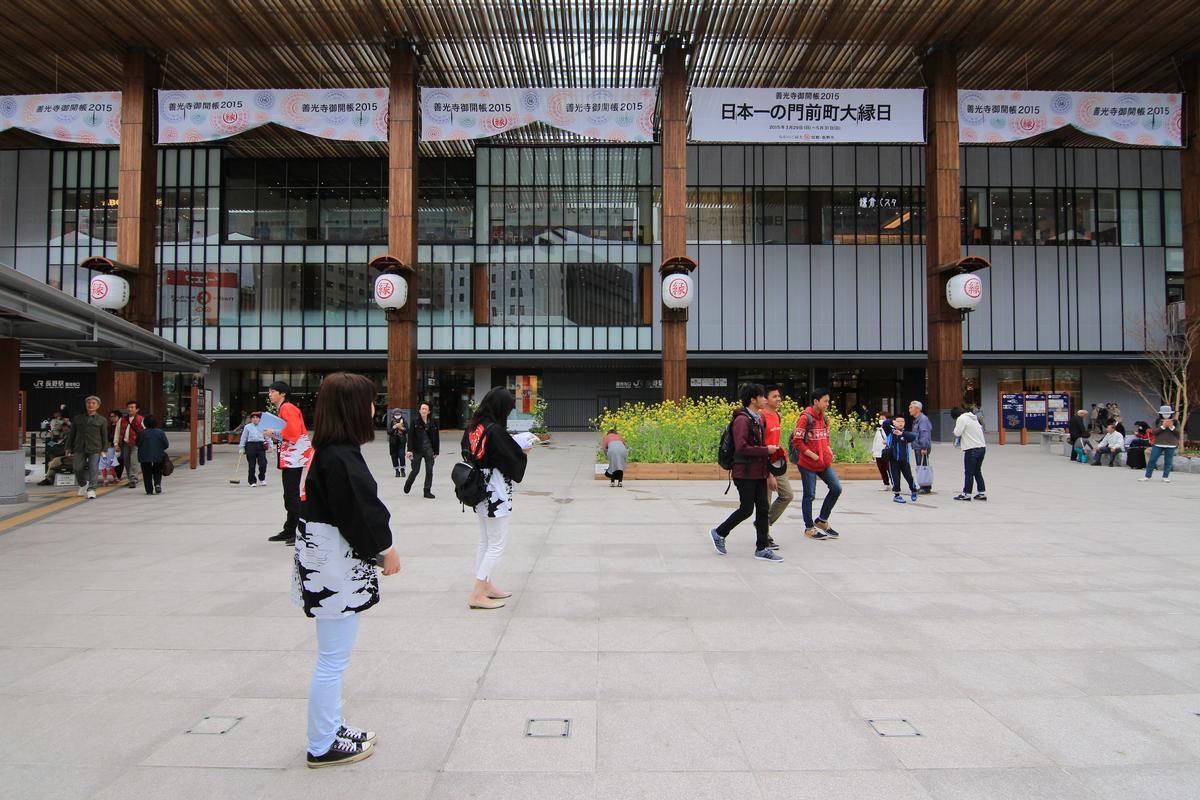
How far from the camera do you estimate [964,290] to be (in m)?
24.8

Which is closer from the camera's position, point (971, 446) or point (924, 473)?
point (971, 446)

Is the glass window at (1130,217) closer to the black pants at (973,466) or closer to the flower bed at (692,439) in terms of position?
the flower bed at (692,439)

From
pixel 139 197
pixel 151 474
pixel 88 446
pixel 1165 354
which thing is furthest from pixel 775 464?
pixel 1165 354

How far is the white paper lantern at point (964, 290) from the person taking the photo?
976 inches

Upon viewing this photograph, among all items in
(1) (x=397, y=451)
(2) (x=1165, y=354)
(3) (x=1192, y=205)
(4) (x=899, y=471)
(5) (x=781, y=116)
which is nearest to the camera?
(4) (x=899, y=471)

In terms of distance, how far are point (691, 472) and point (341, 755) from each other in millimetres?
11989

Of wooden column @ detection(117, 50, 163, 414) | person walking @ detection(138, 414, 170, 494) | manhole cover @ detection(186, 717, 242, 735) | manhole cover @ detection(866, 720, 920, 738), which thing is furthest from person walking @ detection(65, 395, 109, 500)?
manhole cover @ detection(866, 720, 920, 738)

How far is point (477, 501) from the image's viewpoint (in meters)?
5.14

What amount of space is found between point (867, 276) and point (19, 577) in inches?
1265

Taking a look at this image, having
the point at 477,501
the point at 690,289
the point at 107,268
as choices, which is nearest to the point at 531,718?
the point at 477,501

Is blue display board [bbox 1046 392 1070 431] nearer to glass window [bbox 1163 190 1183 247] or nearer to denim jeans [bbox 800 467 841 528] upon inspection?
glass window [bbox 1163 190 1183 247]

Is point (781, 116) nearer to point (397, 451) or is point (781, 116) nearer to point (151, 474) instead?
point (397, 451)

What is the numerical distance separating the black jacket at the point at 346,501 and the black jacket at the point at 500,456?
2.14 meters

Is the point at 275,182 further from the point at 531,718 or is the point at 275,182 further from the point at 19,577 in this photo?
the point at 531,718
